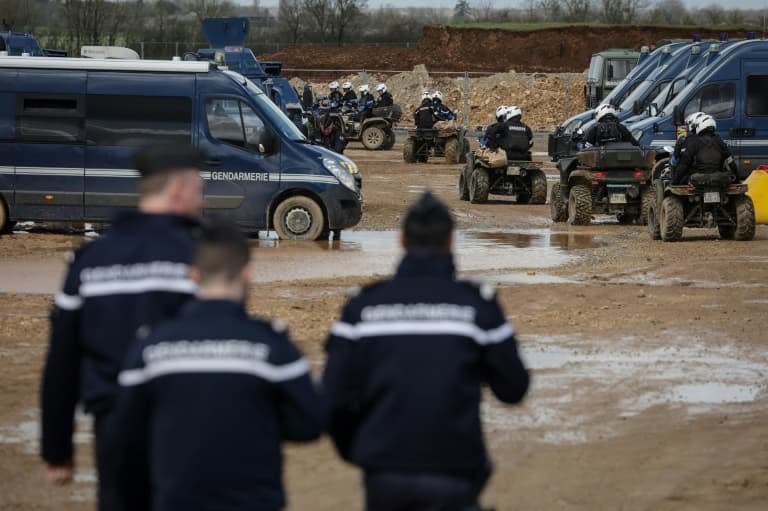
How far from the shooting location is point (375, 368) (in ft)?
15.6

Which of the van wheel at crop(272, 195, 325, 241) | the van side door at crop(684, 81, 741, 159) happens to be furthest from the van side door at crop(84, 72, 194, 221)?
the van side door at crop(684, 81, 741, 159)

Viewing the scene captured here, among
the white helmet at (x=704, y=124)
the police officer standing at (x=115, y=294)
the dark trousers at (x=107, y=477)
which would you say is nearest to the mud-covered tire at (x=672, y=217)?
the white helmet at (x=704, y=124)

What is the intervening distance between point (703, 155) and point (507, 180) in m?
7.09

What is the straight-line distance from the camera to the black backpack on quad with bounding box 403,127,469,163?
1516 inches

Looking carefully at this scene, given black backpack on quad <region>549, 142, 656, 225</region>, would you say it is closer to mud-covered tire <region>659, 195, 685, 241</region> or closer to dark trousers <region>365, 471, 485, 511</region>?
mud-covered tire <region>659, 195, 685, 241</region>

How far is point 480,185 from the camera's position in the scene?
2633 centimetres

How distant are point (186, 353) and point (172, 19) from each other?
77967mm

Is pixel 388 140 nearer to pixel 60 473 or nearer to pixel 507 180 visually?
pixel 507 180

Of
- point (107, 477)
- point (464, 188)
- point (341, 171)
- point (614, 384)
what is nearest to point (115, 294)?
point (107, 477)

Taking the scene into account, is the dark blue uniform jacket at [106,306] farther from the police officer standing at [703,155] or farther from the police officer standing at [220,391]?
the police officer standing at [703,155]

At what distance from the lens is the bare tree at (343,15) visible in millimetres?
88125

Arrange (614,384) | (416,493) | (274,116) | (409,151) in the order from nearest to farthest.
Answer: (416,493) → (614,384) → (274,116) → (409,151)

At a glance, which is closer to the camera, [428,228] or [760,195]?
[428,228]

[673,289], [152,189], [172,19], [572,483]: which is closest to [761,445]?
[572,483]
